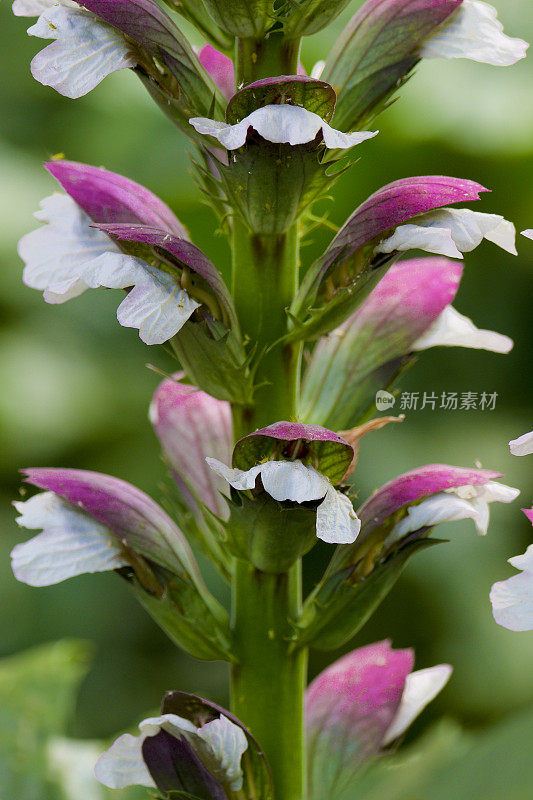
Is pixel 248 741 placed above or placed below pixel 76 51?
below

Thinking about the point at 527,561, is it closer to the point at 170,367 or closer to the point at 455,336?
the point at 455,336

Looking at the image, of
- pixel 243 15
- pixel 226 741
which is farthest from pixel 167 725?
pixel 243 15

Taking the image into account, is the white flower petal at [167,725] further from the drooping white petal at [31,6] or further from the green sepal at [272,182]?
the drooping white petal at [31,6]

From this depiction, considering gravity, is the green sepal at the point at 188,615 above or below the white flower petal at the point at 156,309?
below

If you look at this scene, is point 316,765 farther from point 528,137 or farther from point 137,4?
point 528,137

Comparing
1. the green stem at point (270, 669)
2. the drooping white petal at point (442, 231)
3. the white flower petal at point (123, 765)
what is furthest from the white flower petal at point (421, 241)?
the white flower petal at point (123, 765)

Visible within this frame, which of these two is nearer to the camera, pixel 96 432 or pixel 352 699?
pixel 352 699

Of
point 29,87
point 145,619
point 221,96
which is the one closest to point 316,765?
point 221,96
